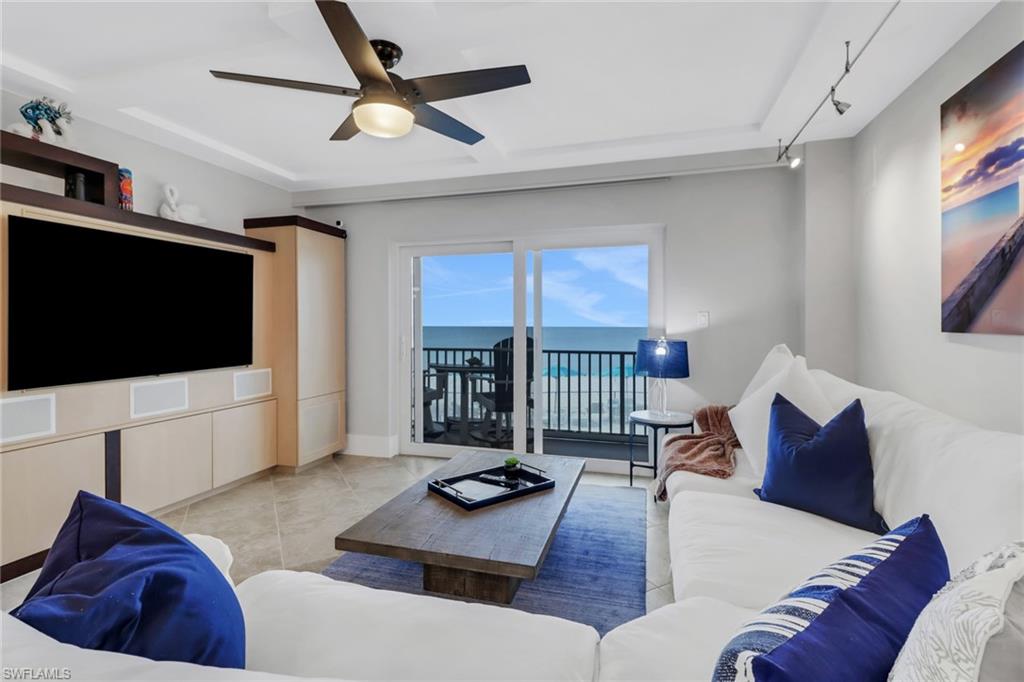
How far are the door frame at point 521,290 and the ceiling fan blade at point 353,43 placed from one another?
2317mm

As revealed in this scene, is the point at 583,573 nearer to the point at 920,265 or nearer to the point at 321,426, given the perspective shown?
the point at 920,265

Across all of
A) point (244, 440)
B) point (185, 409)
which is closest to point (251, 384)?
point (244, 440)

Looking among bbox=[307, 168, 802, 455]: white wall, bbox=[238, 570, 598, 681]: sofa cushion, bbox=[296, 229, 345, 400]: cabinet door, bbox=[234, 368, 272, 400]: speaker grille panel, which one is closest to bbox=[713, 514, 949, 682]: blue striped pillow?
bbox=[238, 570, 598, 681]: sofa cushion

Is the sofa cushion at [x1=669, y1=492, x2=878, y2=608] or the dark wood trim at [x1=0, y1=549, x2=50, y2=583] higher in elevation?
the sofa cushion at [x1=669, y1=492, x2=878, y2=608]

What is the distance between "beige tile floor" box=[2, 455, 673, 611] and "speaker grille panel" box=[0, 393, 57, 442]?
706 millimetres

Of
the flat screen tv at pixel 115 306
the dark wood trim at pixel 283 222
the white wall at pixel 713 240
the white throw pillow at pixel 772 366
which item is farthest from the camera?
the dark wood trim at pixel 283 222

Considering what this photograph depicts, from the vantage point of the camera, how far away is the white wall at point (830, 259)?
3156mm

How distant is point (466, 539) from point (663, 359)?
81.5 inches

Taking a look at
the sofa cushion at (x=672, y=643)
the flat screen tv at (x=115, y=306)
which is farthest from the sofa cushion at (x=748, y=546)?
the flat screen tv at (x=115, y=306)

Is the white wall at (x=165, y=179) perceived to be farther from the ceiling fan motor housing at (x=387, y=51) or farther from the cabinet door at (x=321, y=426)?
the ceiling fan motor housing at (x=387, y=51)

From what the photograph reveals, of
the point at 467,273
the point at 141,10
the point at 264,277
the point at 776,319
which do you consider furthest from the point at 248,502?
the point at 776,319

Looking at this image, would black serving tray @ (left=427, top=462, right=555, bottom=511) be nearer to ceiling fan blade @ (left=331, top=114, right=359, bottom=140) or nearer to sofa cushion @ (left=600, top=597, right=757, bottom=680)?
sofa cushion @ (left=600, top=597, right=757, bottom=680)

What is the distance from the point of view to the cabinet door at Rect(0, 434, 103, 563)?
226 cm

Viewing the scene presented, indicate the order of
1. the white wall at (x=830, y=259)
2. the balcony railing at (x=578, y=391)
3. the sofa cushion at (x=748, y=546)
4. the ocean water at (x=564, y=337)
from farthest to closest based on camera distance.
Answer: the balcony railing at (x=578, y=391)
the ocean water at (x=564, y=337)
the white wall at (x=830, y=259)
the sofa cushion at (x=748, y=546)
